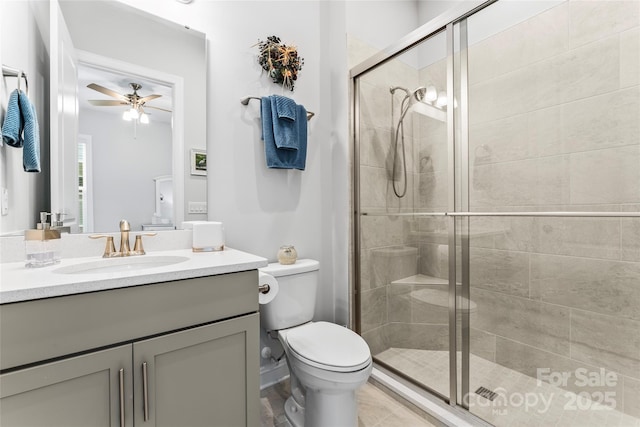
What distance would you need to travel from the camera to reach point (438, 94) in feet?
5.23

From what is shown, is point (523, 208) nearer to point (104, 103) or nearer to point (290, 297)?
point (290, 297)

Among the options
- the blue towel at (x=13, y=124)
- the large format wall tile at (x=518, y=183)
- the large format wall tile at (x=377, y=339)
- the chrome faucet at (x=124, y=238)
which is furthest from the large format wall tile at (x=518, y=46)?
the blue towel at (x=13, y=124)

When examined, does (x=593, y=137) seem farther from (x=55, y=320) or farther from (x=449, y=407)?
(x=55, y=320)

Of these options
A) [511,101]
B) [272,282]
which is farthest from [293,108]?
[511,101]

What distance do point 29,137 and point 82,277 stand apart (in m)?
0.62

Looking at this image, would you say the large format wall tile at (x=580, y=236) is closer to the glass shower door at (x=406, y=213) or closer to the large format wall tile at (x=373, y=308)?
the glass shower door at (x=406, y=213)

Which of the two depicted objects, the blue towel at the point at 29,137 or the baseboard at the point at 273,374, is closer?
the blue towel at the point at 29,137

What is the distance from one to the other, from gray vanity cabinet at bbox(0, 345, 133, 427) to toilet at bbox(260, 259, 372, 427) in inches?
25.8

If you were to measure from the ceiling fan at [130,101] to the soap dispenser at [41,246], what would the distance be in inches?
21.4

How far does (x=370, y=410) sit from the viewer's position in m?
1.58

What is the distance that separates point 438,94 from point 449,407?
5.14 feet

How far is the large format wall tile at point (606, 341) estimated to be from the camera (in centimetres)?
138

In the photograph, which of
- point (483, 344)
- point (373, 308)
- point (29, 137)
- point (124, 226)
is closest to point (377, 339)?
point (373, 308)

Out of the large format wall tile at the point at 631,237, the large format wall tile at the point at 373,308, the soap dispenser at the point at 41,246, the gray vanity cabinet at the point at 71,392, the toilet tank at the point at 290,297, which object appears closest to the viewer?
the gray vanity cabinet at the point at 71,392
